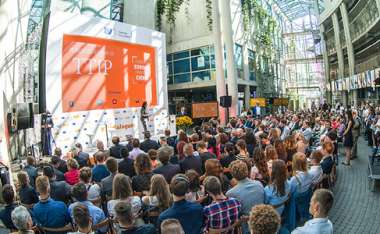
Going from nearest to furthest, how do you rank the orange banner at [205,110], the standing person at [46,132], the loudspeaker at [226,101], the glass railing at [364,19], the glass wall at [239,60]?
the standing person at [46,132]
the loudspeaker at [226,101]
the orange banner at [205,110]
the glass railing at [364,19]
the glass wall at [239,60]

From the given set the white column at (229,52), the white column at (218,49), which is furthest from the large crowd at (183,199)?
the white column at (229,52)

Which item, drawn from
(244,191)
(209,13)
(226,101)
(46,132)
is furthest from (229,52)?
(244,191)

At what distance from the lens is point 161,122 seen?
18.4 meters

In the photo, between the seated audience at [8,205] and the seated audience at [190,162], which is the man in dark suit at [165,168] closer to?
the seated audience at [190,162]

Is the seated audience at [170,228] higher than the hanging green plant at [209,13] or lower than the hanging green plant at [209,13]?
lower

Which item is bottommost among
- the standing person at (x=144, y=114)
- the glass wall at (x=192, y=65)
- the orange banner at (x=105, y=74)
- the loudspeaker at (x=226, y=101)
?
the standing person at (x=144, y=114)

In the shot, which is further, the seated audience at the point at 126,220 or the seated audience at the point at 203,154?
the seated audience at the point at 203,154

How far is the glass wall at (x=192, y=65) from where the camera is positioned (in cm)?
2681

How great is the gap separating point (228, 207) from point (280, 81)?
42776mm

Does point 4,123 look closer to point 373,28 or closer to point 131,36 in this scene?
point 131,36

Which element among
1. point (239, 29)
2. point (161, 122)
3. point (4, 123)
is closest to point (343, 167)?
point (4, 123)

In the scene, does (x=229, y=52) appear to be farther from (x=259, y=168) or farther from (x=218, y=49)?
(x=259, y=168)

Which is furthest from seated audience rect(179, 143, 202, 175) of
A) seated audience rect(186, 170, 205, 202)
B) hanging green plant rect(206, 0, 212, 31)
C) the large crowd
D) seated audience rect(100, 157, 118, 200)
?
hanging green plant rect(206, 0, 212, 31)

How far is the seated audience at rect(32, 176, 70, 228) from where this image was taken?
155 inches
